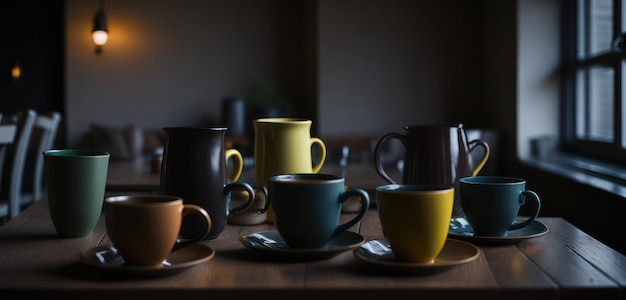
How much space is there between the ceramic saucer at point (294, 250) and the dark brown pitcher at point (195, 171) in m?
0.06

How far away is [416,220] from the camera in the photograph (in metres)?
0.89

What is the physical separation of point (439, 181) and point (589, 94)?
235 cm

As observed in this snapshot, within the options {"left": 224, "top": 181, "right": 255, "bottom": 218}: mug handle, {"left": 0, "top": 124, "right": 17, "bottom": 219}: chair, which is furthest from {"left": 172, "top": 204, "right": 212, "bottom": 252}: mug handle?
{"left": 0, "top": 124, "right": 17, "bottom": 219}: chair

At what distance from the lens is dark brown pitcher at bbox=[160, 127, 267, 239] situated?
3.54 ft

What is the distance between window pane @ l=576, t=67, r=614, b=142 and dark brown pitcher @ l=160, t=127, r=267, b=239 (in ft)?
7.58

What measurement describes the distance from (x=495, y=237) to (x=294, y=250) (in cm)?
33

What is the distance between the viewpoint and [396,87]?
16.0ft

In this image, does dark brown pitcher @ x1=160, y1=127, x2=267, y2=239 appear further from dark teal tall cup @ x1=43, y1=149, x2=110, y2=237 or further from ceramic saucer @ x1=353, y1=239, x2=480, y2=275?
ceramic saucer @ x1=353, y1=239, x2=480, y2=275

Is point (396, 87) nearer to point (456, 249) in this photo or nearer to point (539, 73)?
point (539, 73)

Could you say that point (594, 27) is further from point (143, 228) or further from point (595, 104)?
point (143, 228)

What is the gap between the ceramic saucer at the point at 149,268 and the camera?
2.81 feet

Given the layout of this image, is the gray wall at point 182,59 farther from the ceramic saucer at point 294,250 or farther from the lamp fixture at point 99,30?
the ceramic saucer at point 294,250

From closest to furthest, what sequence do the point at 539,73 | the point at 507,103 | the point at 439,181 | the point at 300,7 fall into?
the point at 439,181 < the point at 539,73 < the point at 507,103 < the point at 300,7

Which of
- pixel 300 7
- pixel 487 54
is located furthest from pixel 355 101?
pixel 300 7
